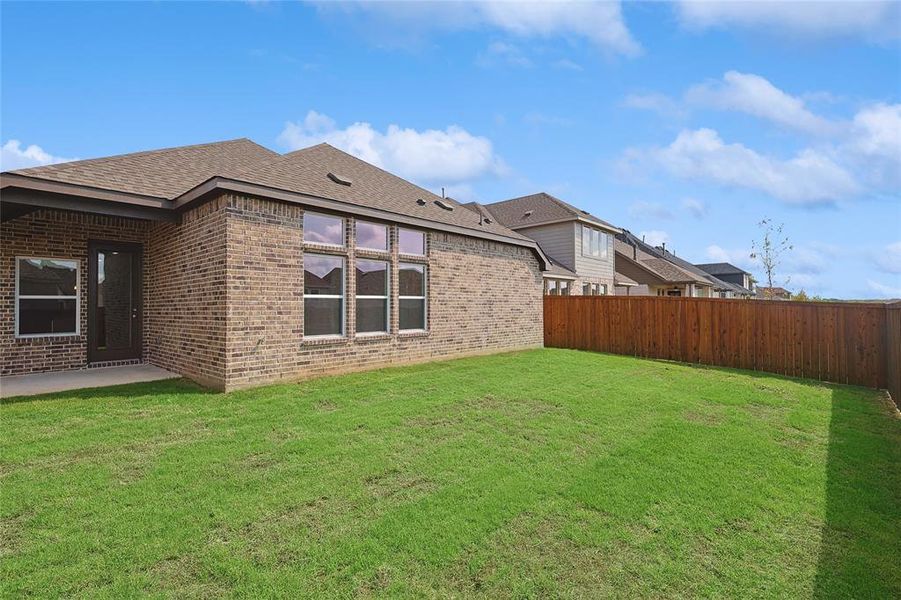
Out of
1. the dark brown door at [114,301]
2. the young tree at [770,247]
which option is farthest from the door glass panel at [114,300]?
the young tree at [770,247]

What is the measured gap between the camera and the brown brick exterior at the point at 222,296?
710cm

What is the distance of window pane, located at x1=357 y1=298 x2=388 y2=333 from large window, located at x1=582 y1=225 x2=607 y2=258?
47.8ft

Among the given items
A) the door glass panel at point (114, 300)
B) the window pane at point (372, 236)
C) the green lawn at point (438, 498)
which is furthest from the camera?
the window pane at point (372, 236)

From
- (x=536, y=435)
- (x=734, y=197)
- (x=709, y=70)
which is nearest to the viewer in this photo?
(x=536, y=435)

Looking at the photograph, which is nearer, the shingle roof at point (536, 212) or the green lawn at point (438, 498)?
the green lawn at point (438, 498)

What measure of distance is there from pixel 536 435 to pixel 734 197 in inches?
1149

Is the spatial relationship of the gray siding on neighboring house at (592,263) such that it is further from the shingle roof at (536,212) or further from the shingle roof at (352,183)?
the shingle roof at (352,183)

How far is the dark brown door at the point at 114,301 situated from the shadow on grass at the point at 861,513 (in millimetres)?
11414

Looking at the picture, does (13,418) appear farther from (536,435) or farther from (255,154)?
(255,154)

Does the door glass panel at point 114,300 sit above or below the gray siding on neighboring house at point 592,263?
below

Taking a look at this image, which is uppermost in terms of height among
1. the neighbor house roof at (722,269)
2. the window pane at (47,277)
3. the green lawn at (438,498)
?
the neighbor house roof at (722,269)

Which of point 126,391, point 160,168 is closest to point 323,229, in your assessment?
point 160,168

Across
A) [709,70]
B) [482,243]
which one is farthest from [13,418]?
[709,70]

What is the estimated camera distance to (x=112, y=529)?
3053mm
